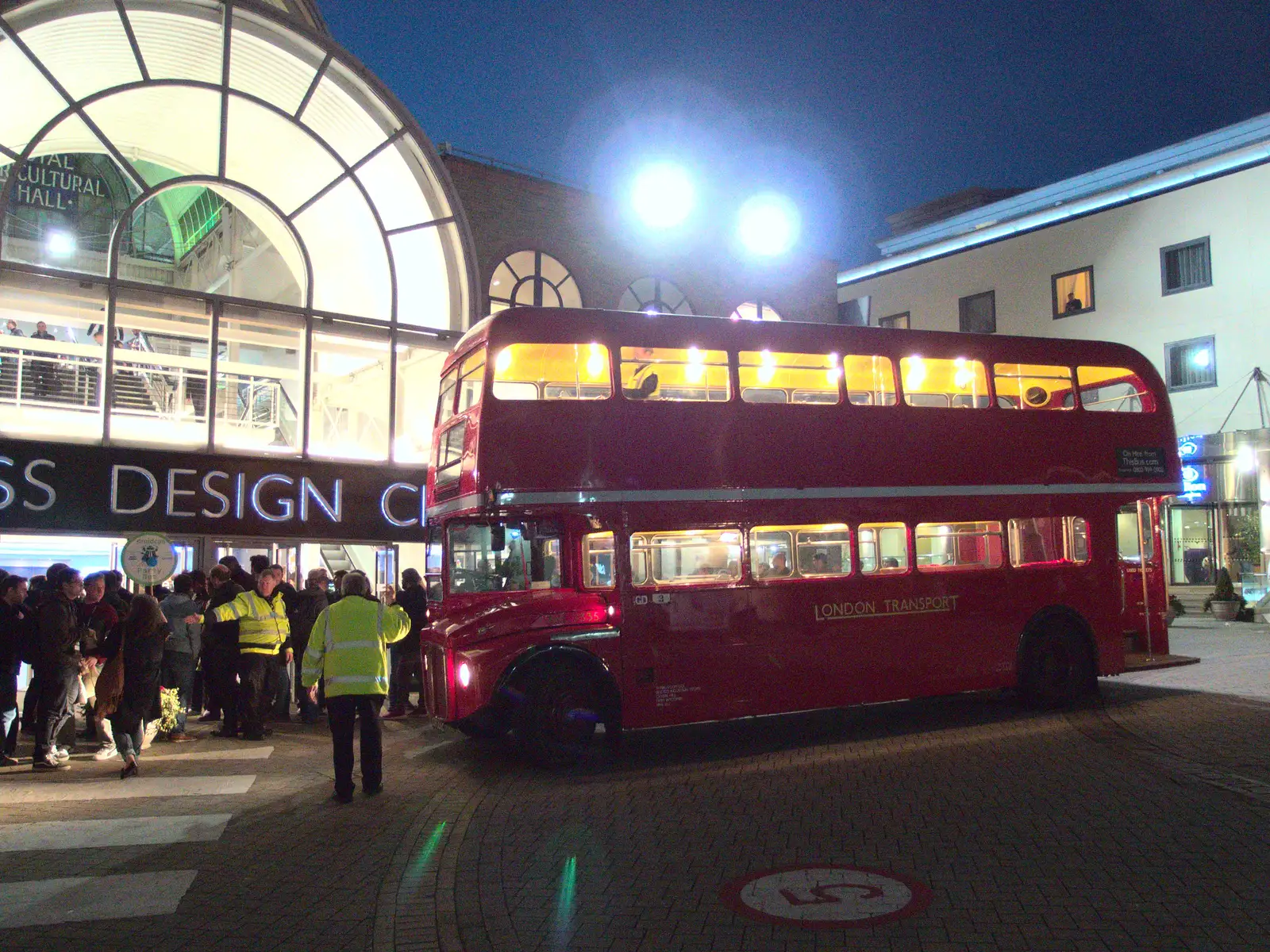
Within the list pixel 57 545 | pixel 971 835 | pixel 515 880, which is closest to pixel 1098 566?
pixel 971 835

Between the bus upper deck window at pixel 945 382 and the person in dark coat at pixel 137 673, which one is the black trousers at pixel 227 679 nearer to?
the person in dark coat at pixel 137 673

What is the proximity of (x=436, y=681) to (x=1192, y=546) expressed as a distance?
2973 cm

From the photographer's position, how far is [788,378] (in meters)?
11.4

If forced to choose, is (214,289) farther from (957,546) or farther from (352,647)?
(957,546)

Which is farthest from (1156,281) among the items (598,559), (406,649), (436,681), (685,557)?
(436,681)

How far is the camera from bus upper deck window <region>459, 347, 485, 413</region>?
10328 mm

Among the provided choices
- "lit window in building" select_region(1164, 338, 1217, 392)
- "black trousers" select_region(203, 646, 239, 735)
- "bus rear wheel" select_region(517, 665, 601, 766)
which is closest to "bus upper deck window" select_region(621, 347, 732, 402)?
"bus rear wheel" select_region(517, 665, 601, 766)

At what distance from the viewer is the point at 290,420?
19.7 meters

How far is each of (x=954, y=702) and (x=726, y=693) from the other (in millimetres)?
4365

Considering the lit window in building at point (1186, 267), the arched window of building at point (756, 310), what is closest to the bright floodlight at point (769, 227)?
the arched window of building at point (756, 310)

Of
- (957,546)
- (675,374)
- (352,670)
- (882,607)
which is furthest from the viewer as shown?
(957,546)

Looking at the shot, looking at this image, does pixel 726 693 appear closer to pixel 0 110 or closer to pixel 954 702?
pixel 954 702

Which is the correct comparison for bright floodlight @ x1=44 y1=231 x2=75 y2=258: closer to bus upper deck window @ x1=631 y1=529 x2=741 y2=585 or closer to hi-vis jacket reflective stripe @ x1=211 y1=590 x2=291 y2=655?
hi-vis jacket reflective stripe @ x1=211 y1=590 x2=291 y2=655

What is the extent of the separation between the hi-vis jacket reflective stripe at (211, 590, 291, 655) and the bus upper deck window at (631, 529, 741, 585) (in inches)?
164
